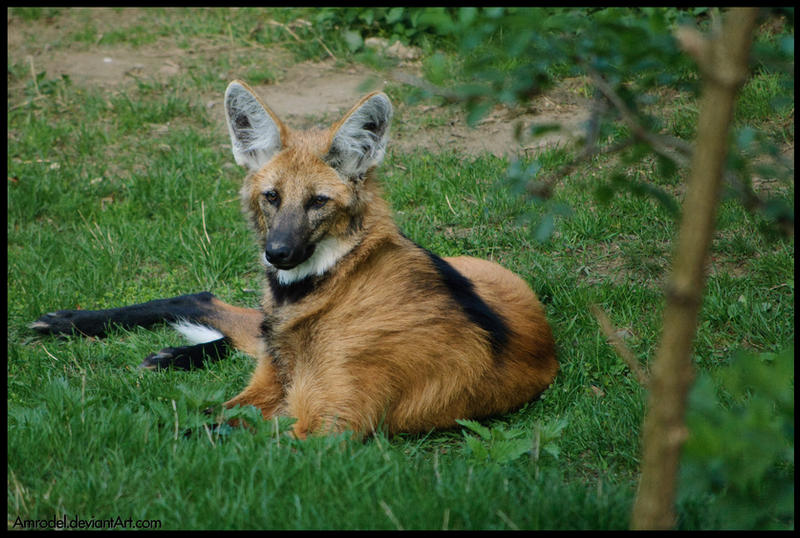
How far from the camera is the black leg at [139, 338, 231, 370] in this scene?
383 centimetres

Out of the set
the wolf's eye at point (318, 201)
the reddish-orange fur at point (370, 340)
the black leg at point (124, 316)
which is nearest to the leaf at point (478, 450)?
the reddish-orange fur at point (370, 340)

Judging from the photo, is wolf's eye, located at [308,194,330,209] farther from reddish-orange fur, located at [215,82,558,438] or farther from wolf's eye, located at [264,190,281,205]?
wolf's eye, located at [264,190,281,205]

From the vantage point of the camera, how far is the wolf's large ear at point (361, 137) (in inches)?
137

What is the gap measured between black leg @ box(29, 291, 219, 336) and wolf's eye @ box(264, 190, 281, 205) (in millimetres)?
1120

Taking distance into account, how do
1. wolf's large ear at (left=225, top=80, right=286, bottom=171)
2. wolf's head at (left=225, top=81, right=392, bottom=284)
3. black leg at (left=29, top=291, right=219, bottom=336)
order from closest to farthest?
wolf's head at (left=225, top=81, right=392, bottom=284), wolf's large ear at (left=225, top=80, right=286, bottom=171), black leg at (left=29, top=291, right=219, bottom=336)

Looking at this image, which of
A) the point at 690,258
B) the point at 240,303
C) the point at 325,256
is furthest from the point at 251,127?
the point at 690,258

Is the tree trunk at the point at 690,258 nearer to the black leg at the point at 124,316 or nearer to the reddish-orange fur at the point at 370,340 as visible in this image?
the reddish-orange fur at the point at 370,340

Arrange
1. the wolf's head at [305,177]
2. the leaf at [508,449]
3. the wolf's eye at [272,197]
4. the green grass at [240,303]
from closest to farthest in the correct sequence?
the green grass at [240,303] → the leaf at [508,449] → the wolf's head at [305,177] → the wolf's eye at [272,197]

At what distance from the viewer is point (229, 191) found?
5.63m

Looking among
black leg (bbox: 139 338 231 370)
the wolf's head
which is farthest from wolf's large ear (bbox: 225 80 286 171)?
black leg (bbox: 139 338 231 370)

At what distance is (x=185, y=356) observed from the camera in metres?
3.88

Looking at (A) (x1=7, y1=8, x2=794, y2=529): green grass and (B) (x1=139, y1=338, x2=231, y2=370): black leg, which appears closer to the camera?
(A) (x1=7, y1=8, x2=794, y2=529): green grass

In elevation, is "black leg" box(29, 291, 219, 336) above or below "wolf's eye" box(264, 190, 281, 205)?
below

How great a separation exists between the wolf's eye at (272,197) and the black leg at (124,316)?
1.12 metres
